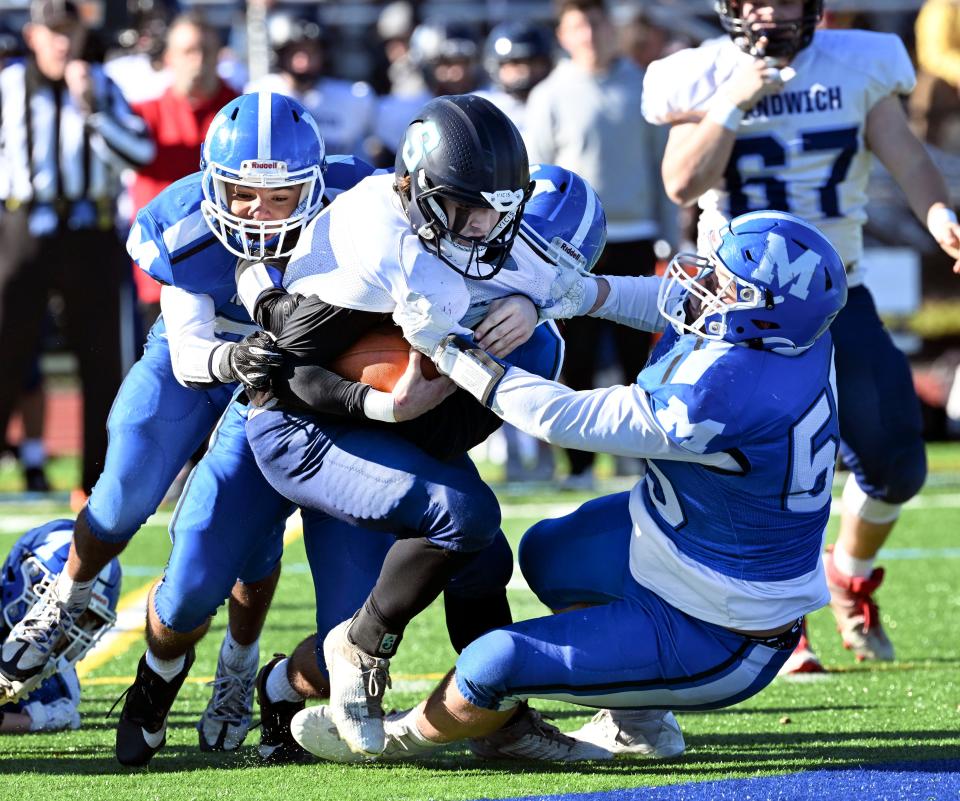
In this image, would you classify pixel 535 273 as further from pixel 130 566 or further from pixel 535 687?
pixel 130 566

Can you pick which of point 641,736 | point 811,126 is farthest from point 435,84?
point 641,736

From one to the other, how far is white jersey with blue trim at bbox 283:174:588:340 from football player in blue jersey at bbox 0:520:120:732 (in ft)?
3.30

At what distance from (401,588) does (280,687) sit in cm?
54

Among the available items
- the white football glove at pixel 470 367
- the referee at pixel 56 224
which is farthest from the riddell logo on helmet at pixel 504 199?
the referee at pixel 56 224

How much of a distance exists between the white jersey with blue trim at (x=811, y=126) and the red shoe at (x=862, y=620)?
0.92m

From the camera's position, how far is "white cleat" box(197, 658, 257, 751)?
146 inches

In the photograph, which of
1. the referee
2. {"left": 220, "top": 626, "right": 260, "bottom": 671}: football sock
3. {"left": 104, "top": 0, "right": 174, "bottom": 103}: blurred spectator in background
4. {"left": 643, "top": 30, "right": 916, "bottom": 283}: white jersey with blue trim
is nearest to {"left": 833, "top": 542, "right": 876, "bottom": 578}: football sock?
{"left": 643, "top": 30, "right": 916, "bottom": 283}: white jersey with blue trim

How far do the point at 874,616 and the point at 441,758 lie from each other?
1556 millimetres

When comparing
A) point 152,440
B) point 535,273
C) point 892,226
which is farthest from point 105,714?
point 892,226

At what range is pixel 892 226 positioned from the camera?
9773 mm

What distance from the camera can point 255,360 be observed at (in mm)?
3322

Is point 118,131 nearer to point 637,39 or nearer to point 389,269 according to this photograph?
point 637,39

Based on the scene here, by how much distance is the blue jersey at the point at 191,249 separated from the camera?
3666 mm

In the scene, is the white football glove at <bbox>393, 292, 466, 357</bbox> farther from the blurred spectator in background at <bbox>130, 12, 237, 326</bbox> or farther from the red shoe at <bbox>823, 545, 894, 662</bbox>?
the blurred spectator in background at <bbox>130, 12, 237, 326</bbox>
